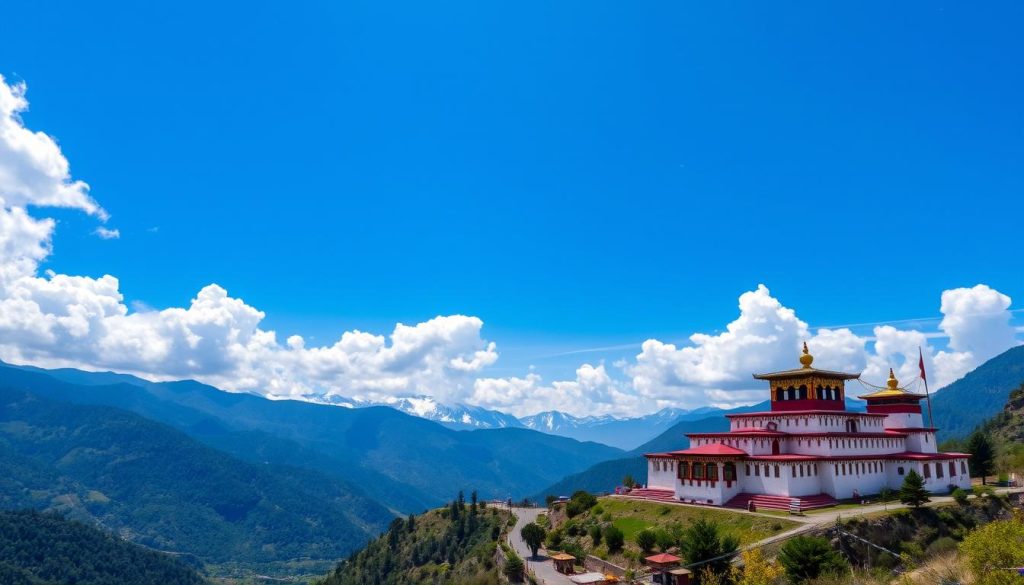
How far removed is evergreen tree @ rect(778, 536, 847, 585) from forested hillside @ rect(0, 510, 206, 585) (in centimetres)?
17767

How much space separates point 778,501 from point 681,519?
817cm

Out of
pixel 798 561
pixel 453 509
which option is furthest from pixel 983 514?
pixel 453 509

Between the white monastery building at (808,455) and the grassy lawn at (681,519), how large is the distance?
9.44ft

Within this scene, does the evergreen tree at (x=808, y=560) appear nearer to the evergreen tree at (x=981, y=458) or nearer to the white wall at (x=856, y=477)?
the white wall at (x=856, y=477)

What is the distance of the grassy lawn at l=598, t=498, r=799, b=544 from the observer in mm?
47688

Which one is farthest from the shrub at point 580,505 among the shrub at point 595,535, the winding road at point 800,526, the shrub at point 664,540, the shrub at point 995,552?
the shrub at point 995,552

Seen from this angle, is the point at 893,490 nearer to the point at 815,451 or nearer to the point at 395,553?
the point at 815,451

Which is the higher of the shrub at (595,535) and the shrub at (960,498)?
the shrub at (960,498)

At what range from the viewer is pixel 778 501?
55188mm

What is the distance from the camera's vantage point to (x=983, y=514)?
183 ft

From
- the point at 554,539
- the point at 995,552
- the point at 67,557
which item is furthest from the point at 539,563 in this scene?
the point at 67,557

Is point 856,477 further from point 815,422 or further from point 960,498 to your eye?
point 960,498

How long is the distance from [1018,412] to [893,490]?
80.2 metres

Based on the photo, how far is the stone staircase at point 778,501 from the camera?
2148 inches
